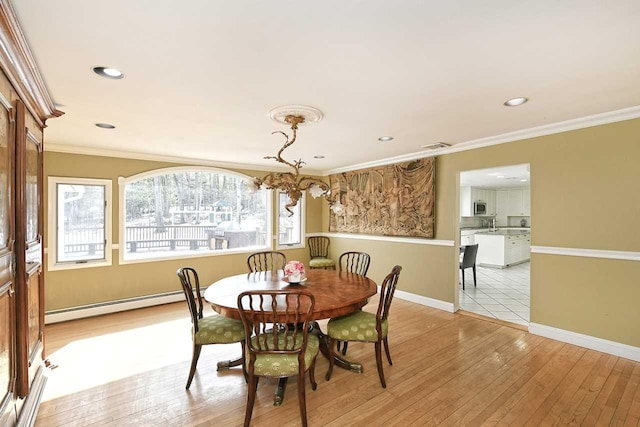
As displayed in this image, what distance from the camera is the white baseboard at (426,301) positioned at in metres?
4.34

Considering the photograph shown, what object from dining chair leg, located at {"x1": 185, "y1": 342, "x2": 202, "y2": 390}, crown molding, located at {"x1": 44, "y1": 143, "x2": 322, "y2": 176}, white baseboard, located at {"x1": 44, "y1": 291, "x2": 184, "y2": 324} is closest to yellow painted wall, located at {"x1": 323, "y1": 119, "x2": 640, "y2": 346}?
dining chair leg, located at {"x1": 185, "y1": 342, "x2": 202, "y2": 390}

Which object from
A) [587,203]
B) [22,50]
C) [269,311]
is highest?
[22,50]

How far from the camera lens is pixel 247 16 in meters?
1.44

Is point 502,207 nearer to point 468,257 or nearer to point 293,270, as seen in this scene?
point 468,257

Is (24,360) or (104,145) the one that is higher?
(104,145)

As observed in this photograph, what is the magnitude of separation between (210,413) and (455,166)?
4.09 m

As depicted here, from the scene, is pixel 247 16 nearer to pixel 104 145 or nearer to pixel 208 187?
pixel 104 145

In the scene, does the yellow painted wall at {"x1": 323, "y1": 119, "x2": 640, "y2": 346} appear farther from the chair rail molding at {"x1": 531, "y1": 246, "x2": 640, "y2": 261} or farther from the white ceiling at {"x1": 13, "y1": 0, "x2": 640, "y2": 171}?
the white ceiling at {"x1": 13, "y1": 0, "x2": 640, "y2": 171}

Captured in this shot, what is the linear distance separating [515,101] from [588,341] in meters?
2.67

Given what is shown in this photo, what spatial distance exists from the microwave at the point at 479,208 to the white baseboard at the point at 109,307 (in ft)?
25.0

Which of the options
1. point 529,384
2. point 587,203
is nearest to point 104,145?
point 529,384

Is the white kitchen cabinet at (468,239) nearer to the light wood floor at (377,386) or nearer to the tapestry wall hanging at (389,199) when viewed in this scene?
the tapestry wall hanging at (389,199)

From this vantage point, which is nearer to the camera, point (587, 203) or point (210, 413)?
point (210, 413)

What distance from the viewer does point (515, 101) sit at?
2.54m
